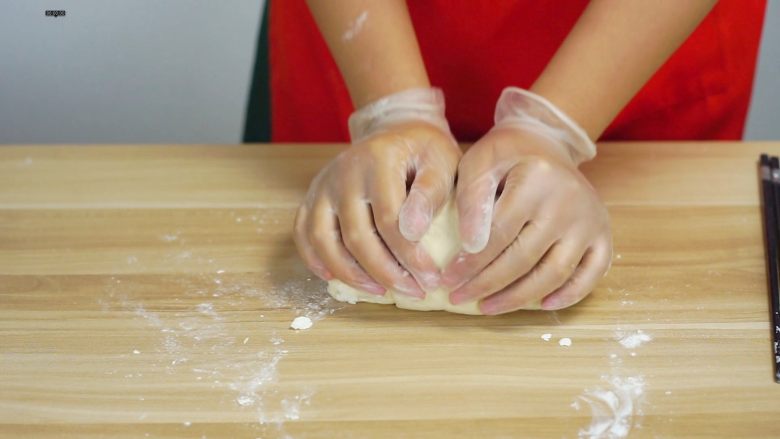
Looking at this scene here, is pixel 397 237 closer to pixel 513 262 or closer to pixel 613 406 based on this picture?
pixel 513 262

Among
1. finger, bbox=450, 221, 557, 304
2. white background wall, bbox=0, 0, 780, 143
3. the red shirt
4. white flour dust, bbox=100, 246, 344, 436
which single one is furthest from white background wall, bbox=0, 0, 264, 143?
finger, bbox=450, 221, 557, 304

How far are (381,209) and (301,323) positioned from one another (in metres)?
0.16

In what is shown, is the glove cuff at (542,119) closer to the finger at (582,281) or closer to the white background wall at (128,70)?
the finger at (582,281)

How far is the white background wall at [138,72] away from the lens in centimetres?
169

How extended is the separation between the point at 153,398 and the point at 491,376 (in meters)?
0.34

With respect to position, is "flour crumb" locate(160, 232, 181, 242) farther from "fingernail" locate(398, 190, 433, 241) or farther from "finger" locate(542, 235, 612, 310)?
"finger" locate(542, 235, 612, 310)

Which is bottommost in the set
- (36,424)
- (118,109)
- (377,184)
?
(118,109)

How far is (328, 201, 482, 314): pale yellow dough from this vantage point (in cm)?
88

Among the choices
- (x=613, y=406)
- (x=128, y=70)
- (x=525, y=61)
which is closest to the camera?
(x=613, y=406)

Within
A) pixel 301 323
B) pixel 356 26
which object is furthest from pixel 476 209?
pixel 356 26

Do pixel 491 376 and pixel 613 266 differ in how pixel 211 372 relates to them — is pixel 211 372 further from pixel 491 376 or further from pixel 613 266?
pixel 613 266

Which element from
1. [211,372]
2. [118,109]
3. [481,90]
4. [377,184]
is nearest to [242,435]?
[211,372]

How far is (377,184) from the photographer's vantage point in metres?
0.89

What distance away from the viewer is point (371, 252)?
0.88 metres
